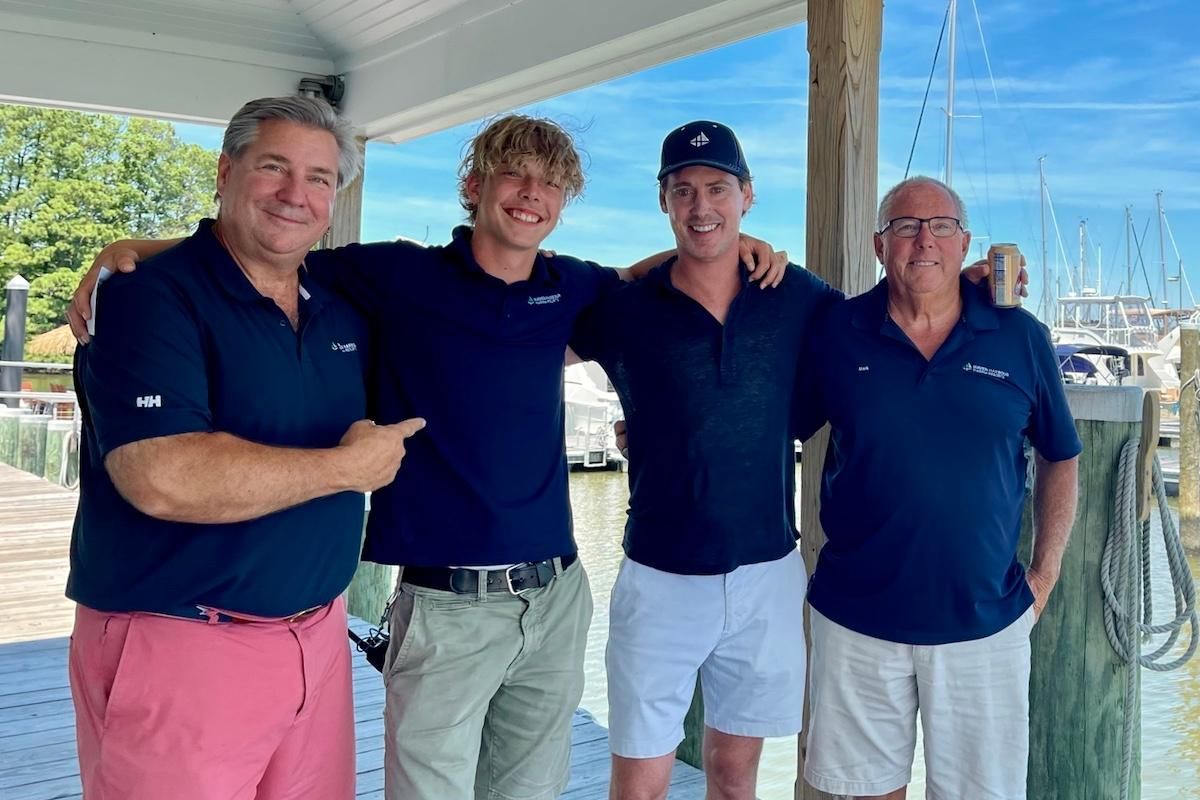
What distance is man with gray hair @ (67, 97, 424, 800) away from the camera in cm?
150

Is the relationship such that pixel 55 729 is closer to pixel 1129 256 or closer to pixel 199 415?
pixel 199 415

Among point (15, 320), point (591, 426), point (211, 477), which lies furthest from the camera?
point (591, 426)

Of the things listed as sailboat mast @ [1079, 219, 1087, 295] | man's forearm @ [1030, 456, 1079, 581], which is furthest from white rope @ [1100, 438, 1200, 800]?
sailboat mast @ [1079, 219, 1087, 295]

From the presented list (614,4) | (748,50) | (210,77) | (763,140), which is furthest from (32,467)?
(763,140)

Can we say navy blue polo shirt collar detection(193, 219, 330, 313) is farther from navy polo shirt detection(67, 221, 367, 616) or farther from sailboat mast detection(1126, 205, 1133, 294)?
sailboat mast detection(1126, 205, 1133, 294)

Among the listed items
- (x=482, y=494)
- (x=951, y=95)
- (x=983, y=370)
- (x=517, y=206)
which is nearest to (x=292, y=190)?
(x=517, y=206)

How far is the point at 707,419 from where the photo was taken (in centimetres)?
208

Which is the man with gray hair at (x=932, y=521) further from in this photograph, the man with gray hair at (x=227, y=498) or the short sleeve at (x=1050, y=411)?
the man with gray hair at (x=227, y=498)

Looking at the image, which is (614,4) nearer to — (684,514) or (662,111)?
(684,514)

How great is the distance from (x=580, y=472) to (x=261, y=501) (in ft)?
61.5

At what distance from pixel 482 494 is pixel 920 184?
3.66ft

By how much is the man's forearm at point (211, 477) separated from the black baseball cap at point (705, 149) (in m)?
1.09

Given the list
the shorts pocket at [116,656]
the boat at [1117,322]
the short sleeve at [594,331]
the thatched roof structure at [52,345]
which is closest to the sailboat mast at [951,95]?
the short sleeve at [594,331]

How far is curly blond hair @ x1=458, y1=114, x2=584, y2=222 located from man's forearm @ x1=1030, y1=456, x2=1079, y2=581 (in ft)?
3.85
